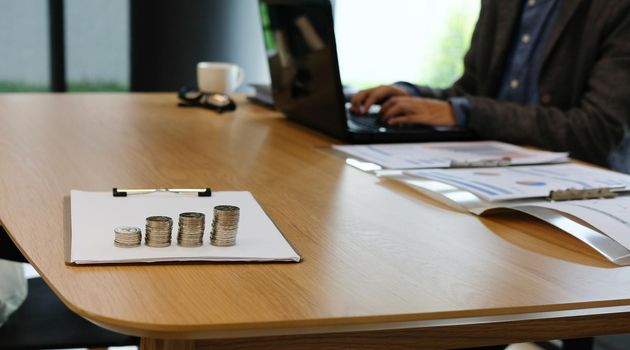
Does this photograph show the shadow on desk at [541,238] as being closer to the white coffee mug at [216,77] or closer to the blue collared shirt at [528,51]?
the blue collared shirt at [528,51]

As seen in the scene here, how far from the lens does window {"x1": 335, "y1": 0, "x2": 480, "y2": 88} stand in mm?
4660

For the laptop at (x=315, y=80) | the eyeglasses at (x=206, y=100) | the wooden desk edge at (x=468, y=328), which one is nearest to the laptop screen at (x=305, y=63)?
the laptop at (x=315, y=80)

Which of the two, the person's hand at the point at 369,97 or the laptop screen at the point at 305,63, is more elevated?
the laptop screen at the point at 305,63

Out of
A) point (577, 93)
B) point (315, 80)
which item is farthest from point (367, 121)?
point (577, 93)

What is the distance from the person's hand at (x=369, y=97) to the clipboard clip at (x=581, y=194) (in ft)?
2.53

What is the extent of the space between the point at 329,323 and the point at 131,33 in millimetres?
3334

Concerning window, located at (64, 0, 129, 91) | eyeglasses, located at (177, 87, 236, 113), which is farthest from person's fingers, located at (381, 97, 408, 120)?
window, located at (64, 0, 129, 91)

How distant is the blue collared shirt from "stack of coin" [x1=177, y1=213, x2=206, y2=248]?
1322 mm

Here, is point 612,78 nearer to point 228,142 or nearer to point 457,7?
point 228,142

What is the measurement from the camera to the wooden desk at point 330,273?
0.73 metres

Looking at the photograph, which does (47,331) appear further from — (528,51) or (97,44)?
(97,44)

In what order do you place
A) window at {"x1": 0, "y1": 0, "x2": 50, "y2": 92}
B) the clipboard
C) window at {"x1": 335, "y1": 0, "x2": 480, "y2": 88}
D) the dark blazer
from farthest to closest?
window at {"x1": 335, "y1": 0, "x2": 480, "y2": 88}
window at {"x1": 0, "y1": 0, "x2": 50, "y2": 92}
the dark blazer
the clipboard

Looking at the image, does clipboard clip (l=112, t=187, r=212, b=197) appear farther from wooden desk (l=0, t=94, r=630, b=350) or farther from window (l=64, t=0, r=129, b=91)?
window (l=64, t=0, r=129, b=91)

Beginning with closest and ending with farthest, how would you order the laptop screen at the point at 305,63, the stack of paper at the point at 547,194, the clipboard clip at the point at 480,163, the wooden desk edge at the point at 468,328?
the wooden desk edge at the point at 468,328, the stack of paper at the point at 547,194, the clipboard clip at the point at 480,163, the laptop screen at the point at 305,63
